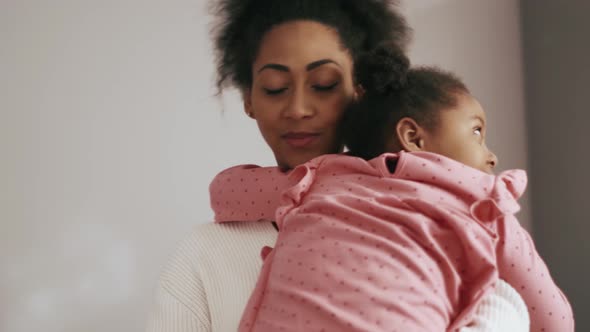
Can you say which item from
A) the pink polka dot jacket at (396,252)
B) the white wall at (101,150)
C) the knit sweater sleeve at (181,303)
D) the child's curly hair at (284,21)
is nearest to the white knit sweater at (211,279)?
the knit sweater sleeve at (181,303)

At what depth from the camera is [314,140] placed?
1.00 metres

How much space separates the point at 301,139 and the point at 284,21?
21 cm

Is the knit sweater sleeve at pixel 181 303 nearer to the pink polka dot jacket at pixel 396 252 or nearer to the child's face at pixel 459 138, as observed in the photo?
the pink polka dot jacket at pixel 396 252

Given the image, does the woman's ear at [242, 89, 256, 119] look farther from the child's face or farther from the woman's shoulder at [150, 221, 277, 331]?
the child's face

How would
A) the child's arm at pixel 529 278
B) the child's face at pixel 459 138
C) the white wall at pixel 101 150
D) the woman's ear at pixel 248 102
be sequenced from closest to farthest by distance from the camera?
1. the child's arm at pixel 529 278
2. the child's face at pixel 459 138
3. the woman's ear at pixel 248 102
4. the white wall at pixel 101 150

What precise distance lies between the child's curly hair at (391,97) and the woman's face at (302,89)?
42 mm

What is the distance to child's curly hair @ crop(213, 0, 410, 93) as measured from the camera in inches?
41.4

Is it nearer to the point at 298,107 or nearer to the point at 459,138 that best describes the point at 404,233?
the point at 459,138

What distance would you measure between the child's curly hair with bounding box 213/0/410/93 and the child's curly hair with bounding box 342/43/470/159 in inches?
4.3

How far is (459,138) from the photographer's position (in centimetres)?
86

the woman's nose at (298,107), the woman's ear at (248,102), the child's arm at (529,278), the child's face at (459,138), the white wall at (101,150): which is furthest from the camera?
the white wall at (101,150)

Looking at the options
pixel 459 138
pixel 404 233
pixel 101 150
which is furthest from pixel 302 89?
pixel 101 150

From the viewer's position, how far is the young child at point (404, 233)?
658mm

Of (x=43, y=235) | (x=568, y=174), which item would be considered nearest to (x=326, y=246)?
(x=43, y=235)
